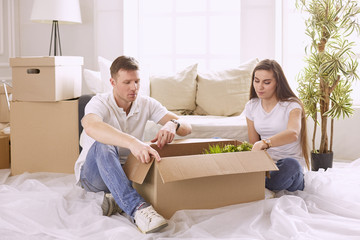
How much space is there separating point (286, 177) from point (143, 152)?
81cm

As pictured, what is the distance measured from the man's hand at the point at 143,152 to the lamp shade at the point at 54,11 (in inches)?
93.6

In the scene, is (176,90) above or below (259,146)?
above

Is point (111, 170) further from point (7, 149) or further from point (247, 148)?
point (7, 149)

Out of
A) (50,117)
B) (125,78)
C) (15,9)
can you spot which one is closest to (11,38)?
(15,9)

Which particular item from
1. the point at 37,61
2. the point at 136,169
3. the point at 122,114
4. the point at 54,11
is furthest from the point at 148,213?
the point at 54,11

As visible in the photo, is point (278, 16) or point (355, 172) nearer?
point (355, 172)

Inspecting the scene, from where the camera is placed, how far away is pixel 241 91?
11.8ft

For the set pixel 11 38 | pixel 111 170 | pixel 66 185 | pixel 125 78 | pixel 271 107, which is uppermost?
pixel 11 38

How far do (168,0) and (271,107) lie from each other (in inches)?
92.6

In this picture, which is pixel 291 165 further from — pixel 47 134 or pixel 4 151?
pixel 4 151

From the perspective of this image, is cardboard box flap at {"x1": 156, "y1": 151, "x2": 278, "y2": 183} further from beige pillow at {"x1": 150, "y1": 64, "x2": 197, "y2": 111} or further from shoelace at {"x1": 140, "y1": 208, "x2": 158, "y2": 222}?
beige pillow at {"x1": 150, "y1": 64, "x2": 197, "y2": 111}

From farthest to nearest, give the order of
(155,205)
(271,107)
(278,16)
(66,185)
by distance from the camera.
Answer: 1. (278,16)
2. (66,185)
3. (271,107)
4. (155,205)

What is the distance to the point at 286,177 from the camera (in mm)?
2430

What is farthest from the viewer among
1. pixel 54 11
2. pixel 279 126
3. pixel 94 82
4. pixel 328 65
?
pixel 54 11
